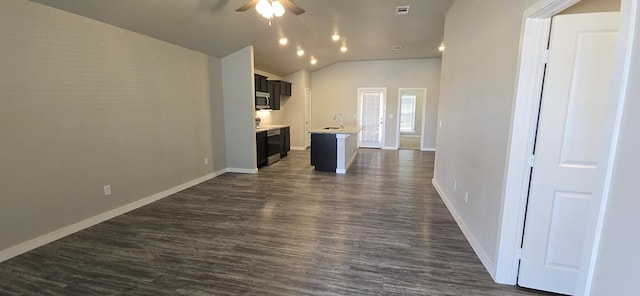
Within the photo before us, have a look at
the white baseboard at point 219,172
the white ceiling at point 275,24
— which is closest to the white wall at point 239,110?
the white baseboard at point 219,172

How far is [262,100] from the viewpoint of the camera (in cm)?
678

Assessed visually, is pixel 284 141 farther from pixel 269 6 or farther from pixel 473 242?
pixel 473 242

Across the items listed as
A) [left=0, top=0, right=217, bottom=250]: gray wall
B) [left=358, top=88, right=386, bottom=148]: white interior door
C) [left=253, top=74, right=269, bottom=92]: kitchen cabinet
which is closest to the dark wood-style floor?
[left=0, top=0, right=217, bottom=250]: gray wall

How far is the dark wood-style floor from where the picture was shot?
7.17 ft

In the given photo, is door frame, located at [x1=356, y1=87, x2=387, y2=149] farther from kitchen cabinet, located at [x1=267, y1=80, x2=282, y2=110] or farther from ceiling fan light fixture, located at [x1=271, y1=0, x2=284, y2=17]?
ceiling fan light fixture, located at [x1=271, y1=0, x2=284, y2=17]

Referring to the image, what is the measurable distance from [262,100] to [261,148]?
126cm

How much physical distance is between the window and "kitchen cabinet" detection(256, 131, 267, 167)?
8693 mm

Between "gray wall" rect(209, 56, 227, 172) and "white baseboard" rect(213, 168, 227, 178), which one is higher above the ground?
"gray wall" rect(209, 56, 227, 172)

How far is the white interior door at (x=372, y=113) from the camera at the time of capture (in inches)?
356

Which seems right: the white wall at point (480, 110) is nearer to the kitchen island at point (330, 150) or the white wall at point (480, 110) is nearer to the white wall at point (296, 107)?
the kitchen island at point (330, 150)

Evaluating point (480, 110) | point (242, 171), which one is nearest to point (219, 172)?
point (242, 171)

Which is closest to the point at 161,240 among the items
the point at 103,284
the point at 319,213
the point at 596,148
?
the point at 103,284

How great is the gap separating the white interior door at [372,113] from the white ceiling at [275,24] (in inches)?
80.3

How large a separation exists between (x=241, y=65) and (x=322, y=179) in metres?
2.71
